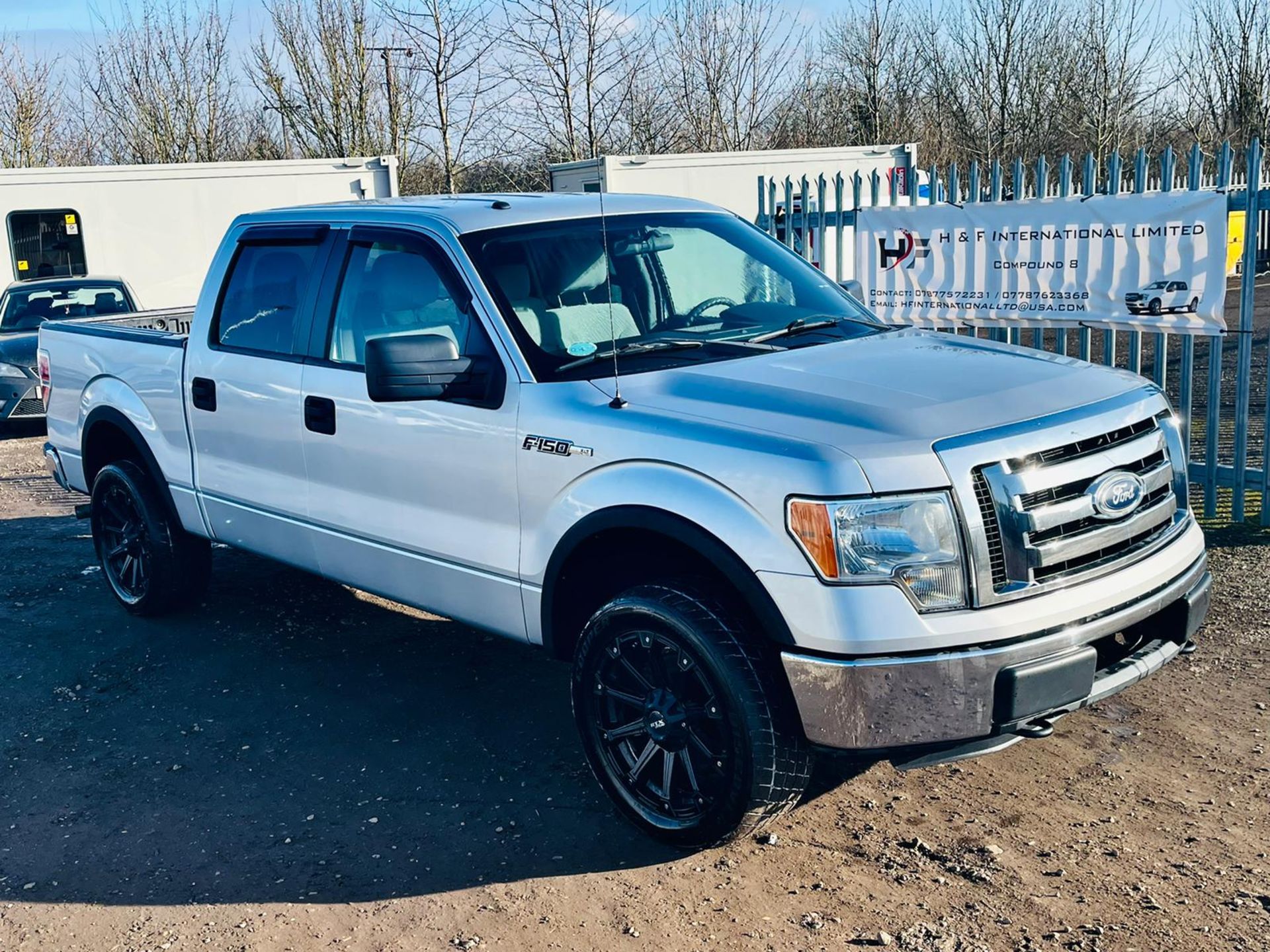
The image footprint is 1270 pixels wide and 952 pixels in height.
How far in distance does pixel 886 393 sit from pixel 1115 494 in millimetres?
708

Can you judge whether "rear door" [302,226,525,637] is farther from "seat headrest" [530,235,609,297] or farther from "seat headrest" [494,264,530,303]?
"seat headrest" [530,235,609,297]

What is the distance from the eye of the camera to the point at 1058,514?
11.5ft

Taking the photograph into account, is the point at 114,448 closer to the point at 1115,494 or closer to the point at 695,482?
the point at 695,482

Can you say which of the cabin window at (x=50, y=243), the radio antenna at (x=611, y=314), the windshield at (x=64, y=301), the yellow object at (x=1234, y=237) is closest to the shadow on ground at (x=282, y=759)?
the radio antenna at (x=611, y=314)

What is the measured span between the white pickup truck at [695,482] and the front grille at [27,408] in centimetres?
826

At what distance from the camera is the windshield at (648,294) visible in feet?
14.2

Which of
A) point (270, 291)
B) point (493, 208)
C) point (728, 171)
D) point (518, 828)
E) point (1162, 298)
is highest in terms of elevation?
point (728, 171)

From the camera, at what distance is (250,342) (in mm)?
5461

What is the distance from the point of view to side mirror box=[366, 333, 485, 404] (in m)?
4.08

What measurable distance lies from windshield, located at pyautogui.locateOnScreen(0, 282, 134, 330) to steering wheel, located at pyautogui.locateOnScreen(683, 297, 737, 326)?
416 inches

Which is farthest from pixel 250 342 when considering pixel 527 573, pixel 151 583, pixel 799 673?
pixel 799 673

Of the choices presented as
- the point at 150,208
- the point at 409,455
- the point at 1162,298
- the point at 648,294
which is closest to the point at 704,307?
the point at 648,294

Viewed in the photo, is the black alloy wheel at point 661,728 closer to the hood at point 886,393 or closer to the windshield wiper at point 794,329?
the hood at point 886,393

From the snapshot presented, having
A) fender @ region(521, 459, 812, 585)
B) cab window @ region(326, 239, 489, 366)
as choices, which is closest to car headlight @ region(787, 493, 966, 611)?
fender @ region(521, 459, 812, 585)
